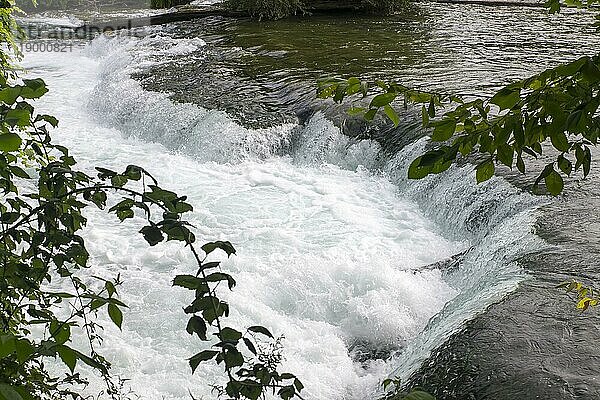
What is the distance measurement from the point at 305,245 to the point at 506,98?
5.60 meters

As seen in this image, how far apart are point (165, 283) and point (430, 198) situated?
9.98 ft

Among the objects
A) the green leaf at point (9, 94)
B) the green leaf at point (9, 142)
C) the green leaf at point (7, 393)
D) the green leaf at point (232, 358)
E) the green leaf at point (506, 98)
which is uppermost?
the green leaf at point (506, 98)

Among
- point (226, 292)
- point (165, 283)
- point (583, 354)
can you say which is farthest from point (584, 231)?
point (165, 283)

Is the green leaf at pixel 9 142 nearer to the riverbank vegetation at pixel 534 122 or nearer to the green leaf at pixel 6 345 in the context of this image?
the green leaf at pixel 6 345

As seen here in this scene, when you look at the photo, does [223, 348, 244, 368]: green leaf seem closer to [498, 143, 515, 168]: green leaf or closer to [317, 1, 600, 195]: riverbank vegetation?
[317, 1, 600, 195]: riverbank vegetation

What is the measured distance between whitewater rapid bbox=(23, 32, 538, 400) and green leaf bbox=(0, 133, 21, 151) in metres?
3.59

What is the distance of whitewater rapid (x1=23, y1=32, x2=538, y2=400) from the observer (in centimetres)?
488

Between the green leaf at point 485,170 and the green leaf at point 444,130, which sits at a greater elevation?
the green leaf at point 444,130

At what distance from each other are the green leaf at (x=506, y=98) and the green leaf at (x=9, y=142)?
81 centimetres

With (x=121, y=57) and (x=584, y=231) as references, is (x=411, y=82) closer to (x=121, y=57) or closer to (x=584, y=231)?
(x=584, y=231)

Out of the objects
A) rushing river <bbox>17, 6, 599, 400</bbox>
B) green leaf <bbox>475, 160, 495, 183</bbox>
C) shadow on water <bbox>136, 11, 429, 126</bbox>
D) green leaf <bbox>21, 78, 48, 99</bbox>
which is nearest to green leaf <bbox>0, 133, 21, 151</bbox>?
green leaf <bbox>21, 78, 48, 99</bbox>

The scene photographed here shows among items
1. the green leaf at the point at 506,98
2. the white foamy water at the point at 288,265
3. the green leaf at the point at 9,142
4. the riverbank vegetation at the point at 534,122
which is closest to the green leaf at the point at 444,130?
the riverbank vegetation at the point at 534,122

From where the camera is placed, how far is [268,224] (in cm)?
734

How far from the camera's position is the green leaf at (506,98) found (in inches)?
48.2
